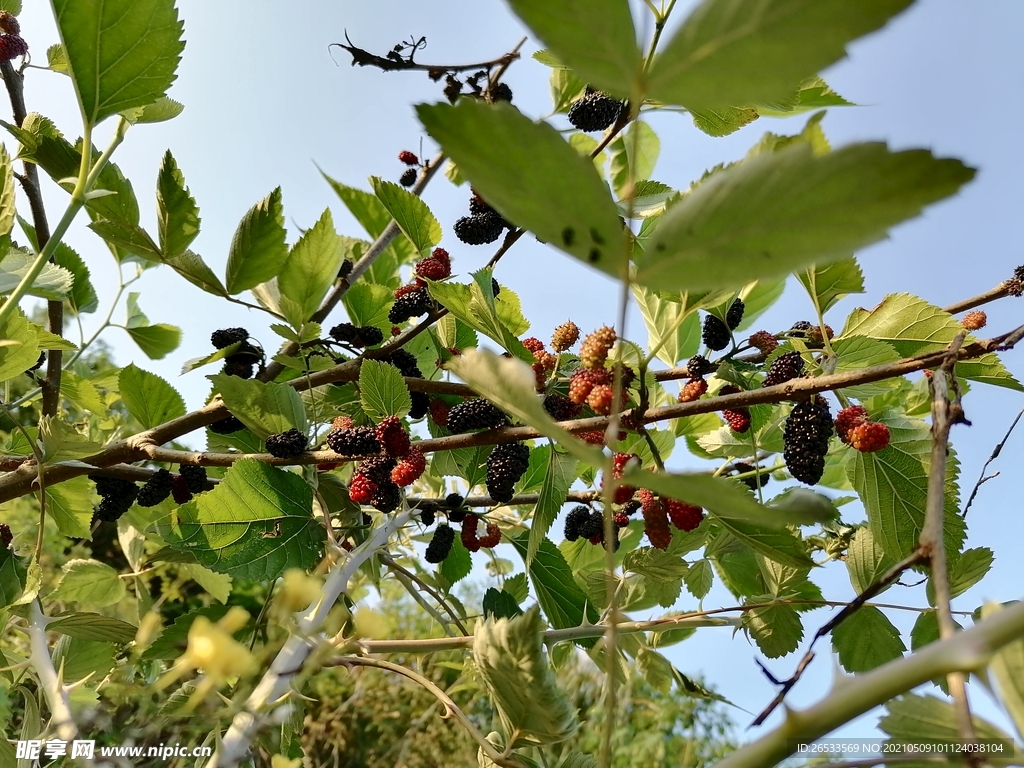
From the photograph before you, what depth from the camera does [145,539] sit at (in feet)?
3.93

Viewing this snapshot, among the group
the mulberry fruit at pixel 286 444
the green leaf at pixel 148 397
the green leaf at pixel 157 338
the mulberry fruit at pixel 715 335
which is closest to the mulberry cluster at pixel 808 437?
the mulberry fruit at pixel 715 335

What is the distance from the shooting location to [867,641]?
78cm

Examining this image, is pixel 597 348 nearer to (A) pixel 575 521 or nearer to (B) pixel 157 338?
(A) pixel 575 521

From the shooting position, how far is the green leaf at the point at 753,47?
0.24m

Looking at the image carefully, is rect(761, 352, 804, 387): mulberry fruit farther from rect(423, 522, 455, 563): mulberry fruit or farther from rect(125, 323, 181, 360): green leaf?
rect(125, 323, 181, 360): green leaf

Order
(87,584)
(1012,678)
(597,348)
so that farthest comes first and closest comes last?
1. (87,584)
2. (597,348)
3. (1012,678)

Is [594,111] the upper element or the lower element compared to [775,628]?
upper

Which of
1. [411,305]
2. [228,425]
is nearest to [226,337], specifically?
[228,425]

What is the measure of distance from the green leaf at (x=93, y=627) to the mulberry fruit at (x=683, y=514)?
27.9 inches

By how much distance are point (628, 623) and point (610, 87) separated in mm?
642

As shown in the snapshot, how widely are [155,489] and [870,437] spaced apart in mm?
818

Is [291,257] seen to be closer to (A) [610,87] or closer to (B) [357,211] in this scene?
(B) [357,211]

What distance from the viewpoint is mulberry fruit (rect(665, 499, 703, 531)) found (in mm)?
775

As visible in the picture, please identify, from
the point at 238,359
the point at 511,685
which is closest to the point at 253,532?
the point at 238,359
